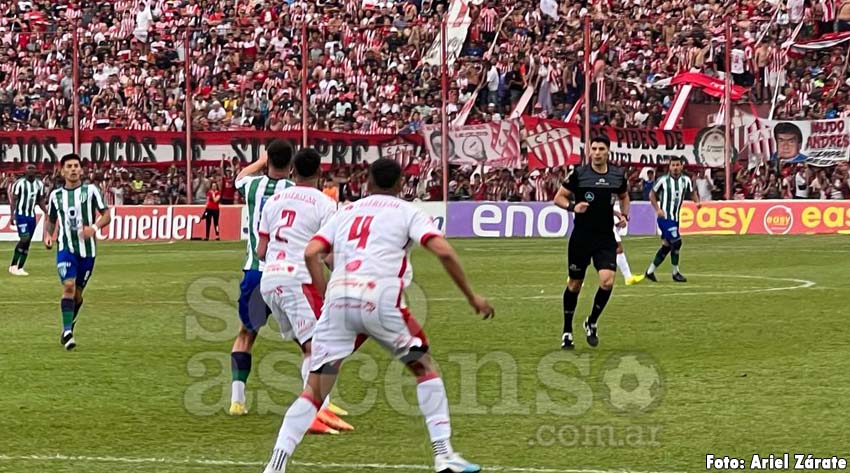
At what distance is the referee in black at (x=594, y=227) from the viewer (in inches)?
578

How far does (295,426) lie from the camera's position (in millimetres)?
8148

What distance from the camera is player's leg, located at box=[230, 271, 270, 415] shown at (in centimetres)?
1091

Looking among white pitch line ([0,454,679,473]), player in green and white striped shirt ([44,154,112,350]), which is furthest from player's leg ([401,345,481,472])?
player in green and white striped shirt ([44,154,112,350])

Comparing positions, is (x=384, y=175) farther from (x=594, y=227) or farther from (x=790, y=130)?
(x=790, y=130)

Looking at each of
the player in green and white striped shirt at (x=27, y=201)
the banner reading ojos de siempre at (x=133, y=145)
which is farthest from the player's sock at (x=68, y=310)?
the banner reading ojos de siempre at (x=133, y=145)

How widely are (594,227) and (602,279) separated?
546 millimetres

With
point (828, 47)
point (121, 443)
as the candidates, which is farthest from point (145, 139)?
Answer: point (121, 443)

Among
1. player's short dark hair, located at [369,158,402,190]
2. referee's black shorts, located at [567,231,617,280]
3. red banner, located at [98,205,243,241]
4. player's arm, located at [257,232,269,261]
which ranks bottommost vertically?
red banner, located at [98,205,243,241]

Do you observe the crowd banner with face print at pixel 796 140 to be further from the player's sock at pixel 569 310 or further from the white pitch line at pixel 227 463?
the white pitch line at pixel 227 463

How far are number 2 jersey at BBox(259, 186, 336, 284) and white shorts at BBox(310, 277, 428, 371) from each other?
5.17 ft

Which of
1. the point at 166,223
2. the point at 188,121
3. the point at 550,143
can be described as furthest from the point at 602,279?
the point at 166,223

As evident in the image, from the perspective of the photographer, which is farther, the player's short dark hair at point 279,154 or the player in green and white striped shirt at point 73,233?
the player in green and white striped shirt at point 73,233

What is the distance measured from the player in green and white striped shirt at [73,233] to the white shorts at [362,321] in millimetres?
7291
